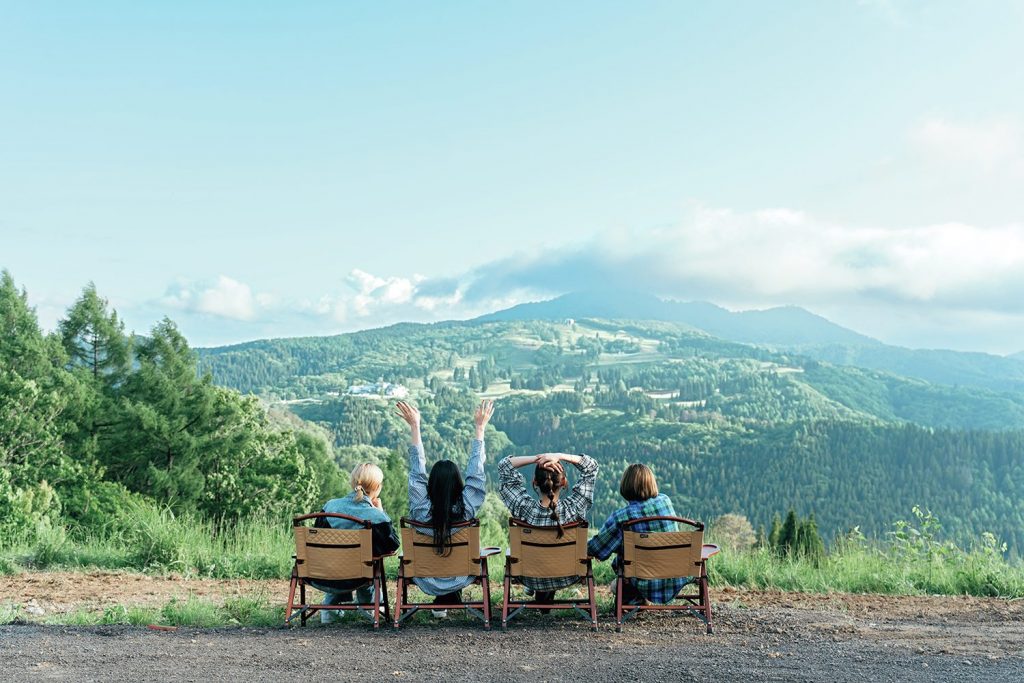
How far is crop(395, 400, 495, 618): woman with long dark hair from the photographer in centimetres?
575

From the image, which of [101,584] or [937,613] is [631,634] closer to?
[937,613]

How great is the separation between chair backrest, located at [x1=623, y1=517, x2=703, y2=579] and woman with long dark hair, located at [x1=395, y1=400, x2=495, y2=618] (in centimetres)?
110

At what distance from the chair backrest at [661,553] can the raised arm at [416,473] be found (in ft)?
4.73

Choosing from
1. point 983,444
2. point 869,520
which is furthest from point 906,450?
point 869,520

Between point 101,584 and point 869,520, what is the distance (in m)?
135

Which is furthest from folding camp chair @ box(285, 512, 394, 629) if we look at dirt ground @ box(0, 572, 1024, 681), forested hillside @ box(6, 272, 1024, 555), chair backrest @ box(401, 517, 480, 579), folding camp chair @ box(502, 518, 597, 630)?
forested hillside @ box(6, 272, 1024, 555)

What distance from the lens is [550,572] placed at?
19.2 ft

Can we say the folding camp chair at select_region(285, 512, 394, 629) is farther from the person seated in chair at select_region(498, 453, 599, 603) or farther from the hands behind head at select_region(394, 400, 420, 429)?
the person seated in chair at select_region(498, 453, 599, 603)

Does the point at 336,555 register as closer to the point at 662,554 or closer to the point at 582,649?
the point at 582,649

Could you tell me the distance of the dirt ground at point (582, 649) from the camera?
4594 millimetres

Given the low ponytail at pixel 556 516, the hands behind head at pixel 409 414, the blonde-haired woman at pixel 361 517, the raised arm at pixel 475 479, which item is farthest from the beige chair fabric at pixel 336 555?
the low ponytail at pixel 556 516

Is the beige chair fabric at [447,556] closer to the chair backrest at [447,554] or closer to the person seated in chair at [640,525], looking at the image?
the chair backrest at [447,554]

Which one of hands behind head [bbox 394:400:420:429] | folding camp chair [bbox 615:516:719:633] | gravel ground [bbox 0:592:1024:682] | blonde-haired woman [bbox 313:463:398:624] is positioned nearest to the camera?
gravel ground [bbox 0:592:1024:682]

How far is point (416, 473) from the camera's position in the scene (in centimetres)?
616
